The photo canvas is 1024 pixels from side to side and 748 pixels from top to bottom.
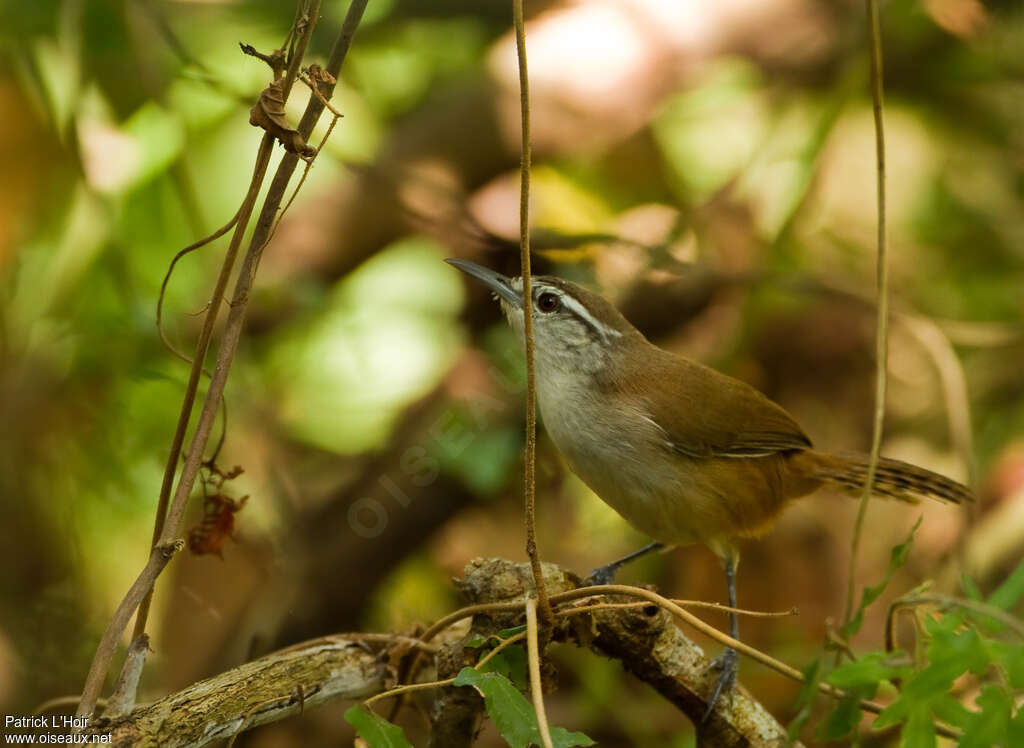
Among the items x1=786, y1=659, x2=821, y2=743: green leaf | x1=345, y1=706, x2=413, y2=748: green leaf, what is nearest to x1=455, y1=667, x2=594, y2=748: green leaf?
x1=345, y1=706, x2=413, y2=748: green leaf

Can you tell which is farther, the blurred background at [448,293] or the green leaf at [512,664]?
Answer: the blurred background at [448,293]

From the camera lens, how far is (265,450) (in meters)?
5.07

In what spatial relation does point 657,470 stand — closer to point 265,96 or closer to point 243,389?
point 265,96

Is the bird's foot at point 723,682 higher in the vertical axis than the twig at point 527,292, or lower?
lower

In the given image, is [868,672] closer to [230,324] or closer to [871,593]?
[871,593]

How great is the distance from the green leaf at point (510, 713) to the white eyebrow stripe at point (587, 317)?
1959 mm

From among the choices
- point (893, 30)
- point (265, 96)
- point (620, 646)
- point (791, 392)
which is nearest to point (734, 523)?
point (620, 646)

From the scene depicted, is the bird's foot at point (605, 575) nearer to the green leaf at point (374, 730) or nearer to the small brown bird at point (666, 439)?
the small brown bird at point (666, 439)

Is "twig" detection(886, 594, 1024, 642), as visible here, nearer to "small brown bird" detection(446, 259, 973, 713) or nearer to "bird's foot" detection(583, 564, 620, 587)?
"small brown bird" detection(446, 259, 973, 713)

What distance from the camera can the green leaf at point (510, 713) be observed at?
80.3 inches

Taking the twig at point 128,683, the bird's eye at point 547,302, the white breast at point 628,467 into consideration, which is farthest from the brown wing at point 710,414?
the twig at point 128,683

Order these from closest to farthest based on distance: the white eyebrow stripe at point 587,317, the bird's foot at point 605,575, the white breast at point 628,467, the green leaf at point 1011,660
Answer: the green leaf at point 1011,660
the white breast at point 628,467
the bird's foot at point 605,575
the white eyebrow stripe at point 587,317

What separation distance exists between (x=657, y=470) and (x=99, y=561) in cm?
260

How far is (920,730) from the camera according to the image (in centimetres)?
186
